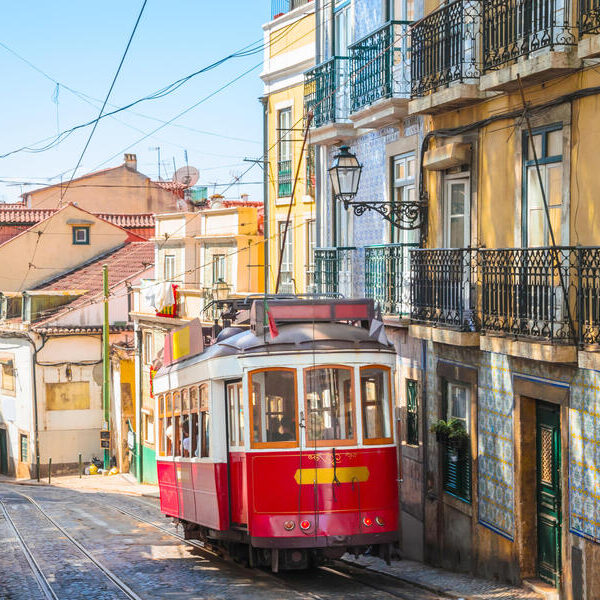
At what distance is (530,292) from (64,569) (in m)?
7.48

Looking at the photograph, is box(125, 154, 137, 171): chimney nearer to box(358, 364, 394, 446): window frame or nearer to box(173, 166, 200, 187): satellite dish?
box(173, 166, 200, 187): satellite dish

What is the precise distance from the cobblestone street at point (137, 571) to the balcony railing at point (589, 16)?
6.07m

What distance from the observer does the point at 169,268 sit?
33875 mm

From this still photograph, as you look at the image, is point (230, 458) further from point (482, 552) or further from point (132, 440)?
point (132, 440)

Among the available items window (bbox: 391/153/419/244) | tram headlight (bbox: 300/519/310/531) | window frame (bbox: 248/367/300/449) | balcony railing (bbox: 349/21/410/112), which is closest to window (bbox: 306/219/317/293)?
balcony railing (bbox: 349/21/410/112)

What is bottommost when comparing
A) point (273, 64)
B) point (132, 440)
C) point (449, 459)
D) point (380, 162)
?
point (132, 440)

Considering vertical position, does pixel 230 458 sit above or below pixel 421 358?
below

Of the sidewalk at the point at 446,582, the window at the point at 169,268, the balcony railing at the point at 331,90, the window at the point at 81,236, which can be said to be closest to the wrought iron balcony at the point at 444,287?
the sidewalk at the point at 446,582

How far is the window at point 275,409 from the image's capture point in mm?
12070

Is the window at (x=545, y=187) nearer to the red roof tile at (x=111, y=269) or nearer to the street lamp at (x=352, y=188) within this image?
the street lamp at (x=352, y=188)

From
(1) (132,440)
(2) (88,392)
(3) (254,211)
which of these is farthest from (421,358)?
(2) (88,392)

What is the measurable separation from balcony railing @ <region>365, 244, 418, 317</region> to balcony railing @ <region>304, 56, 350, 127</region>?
3203mm

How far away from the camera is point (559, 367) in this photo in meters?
11.3

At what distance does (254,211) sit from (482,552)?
1708cm
